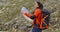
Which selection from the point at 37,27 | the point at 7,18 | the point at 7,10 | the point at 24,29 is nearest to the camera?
the point at 37,27

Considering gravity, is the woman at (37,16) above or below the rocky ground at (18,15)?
below

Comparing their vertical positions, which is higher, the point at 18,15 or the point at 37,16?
the point at 18,15

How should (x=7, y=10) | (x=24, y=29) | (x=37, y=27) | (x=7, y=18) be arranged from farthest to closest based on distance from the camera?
(x=7, y=10), (x=7, y=18), (x=24, y=29), (x=37, y=27)

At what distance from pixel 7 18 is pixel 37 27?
3.83 metres

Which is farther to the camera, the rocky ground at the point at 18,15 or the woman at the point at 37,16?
the rocky ground at the point at 18,15

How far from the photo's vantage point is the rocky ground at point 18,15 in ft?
32.4

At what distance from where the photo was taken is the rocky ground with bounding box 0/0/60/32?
988 cm

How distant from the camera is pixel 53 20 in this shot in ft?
33.5

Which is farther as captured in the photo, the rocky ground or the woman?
the rocky ground

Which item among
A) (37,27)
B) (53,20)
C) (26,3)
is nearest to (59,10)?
(53,20)

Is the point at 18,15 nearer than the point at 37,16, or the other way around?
the point at 37,16

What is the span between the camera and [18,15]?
11047 mm

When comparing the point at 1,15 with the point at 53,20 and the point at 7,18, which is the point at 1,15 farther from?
the point at 53,20

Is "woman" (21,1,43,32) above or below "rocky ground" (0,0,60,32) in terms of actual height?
below
